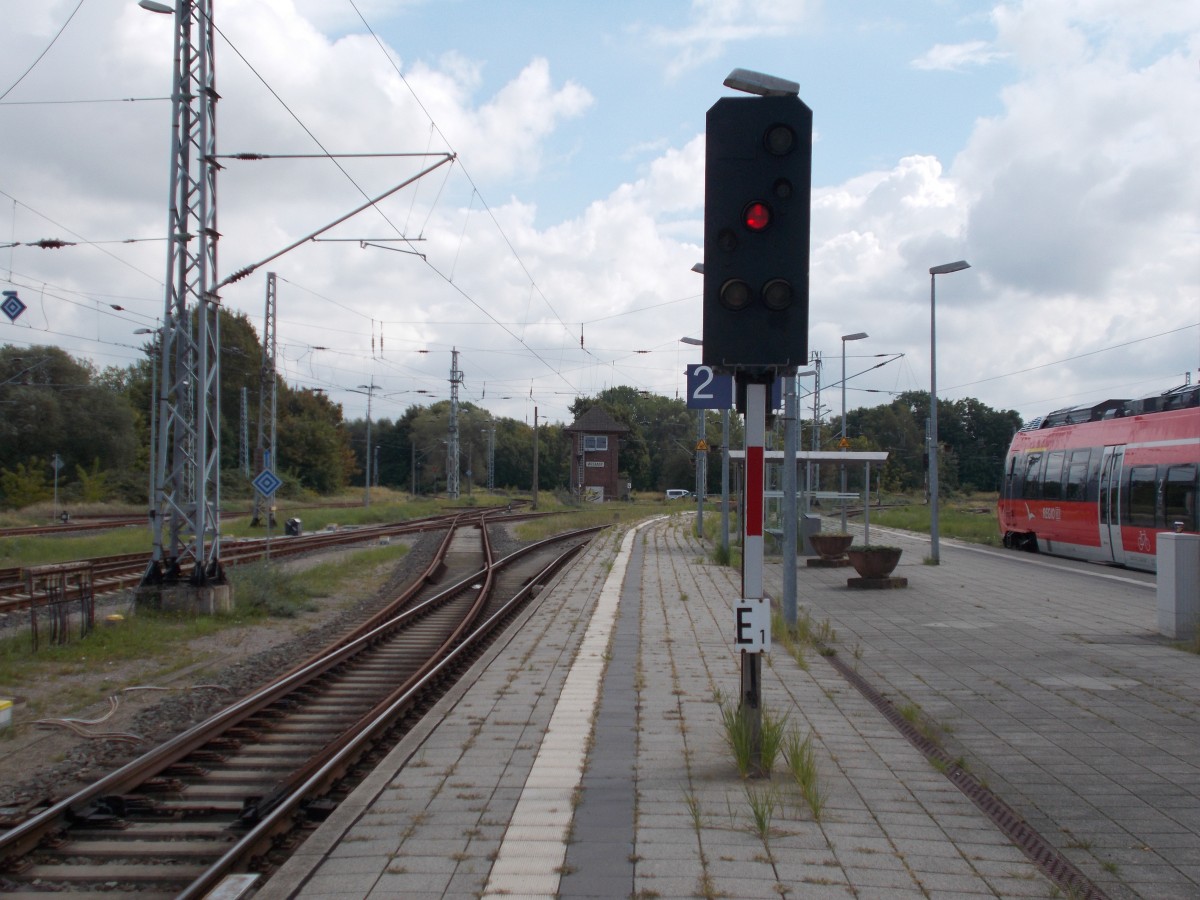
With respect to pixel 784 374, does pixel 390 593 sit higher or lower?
lower

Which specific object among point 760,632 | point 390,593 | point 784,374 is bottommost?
point 390,593

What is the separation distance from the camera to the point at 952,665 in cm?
1075

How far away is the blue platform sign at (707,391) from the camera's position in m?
17.1

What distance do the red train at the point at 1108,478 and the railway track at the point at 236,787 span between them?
45.4 ft

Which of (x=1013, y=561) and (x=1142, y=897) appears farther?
(x=1013, y=561)

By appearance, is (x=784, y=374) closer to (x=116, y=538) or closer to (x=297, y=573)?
(x=297, y=573)

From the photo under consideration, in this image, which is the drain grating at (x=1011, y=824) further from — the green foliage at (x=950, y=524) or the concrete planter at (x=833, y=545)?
the green foliage at (x=950, y=524)

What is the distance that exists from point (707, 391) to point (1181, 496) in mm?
9149

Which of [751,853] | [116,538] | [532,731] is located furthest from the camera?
[116,538]

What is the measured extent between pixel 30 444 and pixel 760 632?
57.9 m

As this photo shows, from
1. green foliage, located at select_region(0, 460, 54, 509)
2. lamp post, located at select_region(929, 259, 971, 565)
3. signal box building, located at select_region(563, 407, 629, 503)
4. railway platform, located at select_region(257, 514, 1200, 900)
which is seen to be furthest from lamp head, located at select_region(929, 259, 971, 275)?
signal box building, located at select_region(563, 407, 629, 503)

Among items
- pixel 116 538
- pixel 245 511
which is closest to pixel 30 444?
pixel 245 511

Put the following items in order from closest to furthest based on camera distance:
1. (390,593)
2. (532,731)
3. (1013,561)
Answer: (532,731) < (390,593) < (1013,561)

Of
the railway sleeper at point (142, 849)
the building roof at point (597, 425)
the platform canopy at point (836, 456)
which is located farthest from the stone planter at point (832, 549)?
the building roof at point (597, 425)
